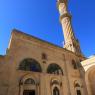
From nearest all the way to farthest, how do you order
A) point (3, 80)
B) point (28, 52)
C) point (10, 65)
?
point (3, 80)
point (10, 65)
point (28, 52)

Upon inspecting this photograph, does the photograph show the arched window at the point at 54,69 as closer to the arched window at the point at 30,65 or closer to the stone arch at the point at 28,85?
the arched window at the point at 30,65

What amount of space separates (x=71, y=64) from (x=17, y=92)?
26.6ft

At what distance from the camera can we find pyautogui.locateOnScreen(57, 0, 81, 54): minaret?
68.7 feet

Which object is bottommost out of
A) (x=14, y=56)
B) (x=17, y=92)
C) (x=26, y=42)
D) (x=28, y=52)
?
(x=17, y=92)

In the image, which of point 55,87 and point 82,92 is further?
point 82,92

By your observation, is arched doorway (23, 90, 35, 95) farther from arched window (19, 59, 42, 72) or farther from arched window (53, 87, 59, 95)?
arched window (53, 87, 59, 95)

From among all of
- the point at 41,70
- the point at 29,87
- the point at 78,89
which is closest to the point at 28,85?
the point at 29,87

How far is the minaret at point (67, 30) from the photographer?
20953 mm

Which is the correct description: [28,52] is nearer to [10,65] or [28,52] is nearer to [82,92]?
[10,65]

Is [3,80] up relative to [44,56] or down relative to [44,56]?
down

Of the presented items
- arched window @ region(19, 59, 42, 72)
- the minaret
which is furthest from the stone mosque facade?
the minaret

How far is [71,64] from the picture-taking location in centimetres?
1542

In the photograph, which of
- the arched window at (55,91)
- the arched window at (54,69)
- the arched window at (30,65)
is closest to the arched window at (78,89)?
the arched window at (54,69)

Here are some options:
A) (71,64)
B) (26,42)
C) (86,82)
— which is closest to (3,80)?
(26,42)
